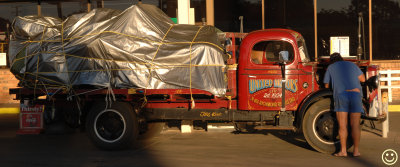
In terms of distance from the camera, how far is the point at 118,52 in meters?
9.32

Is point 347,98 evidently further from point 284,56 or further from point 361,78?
point 284,56

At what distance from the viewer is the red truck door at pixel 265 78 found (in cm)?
895

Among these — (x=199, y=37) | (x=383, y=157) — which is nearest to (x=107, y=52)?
(x=199, y=37)

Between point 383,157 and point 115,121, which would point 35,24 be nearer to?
point 115,121

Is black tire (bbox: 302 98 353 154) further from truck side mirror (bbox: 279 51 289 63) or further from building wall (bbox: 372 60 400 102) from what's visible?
building wall (bbox: 372 60 400 102)

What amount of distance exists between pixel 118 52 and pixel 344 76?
155 inches

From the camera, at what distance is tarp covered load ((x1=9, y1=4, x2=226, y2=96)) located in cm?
904

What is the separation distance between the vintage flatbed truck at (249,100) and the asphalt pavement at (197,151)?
43cm

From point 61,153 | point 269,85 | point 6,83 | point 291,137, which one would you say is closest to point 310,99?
point 269,85

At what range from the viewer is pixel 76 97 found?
31.5 feet

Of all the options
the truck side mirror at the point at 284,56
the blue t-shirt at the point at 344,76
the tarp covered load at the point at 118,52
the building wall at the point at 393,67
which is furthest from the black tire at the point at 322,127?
the building wall at the point at 393,67

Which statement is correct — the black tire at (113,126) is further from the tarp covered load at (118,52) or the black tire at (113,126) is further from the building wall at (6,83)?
the building wall at (6,83)

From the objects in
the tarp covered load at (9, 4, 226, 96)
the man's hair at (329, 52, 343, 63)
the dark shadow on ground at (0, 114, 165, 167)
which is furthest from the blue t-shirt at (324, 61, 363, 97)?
the dark shadow on ground at (0, 114, 165, 167)

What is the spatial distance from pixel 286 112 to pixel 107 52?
3.36 meters
